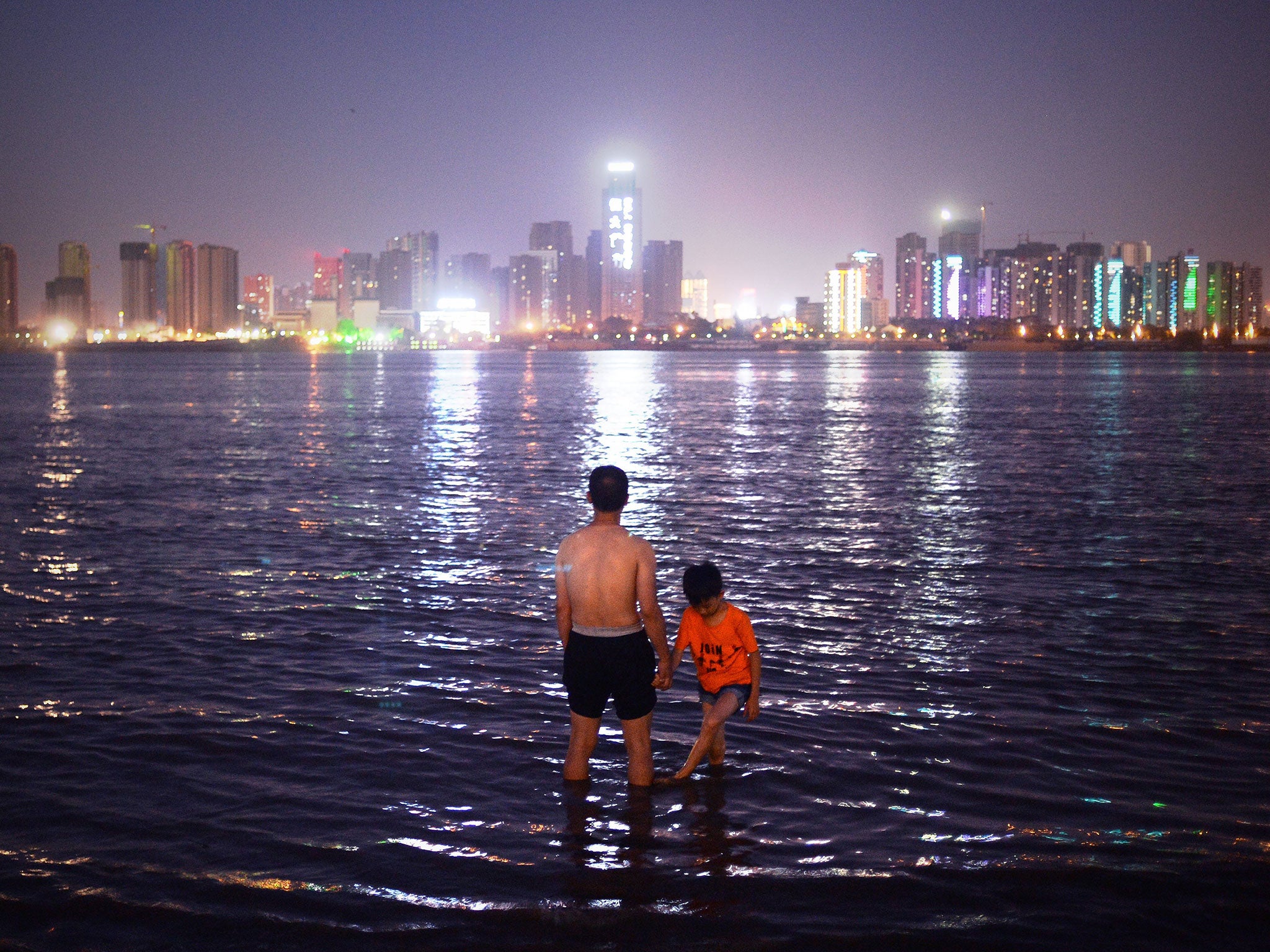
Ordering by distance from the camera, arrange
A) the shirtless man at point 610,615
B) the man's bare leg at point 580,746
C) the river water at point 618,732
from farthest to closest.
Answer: the man's bare leg at point 580,746
the shirtless man at point 610,615
the river water at point 618,732

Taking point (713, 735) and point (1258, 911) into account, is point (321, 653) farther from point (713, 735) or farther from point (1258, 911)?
point (1258, 911)

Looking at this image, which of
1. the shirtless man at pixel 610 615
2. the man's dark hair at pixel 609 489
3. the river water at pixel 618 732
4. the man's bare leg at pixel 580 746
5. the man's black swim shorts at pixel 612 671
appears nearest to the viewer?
the river water at pixel 618 732

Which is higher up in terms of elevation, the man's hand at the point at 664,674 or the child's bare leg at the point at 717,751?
the man's hand at the point at 664,674

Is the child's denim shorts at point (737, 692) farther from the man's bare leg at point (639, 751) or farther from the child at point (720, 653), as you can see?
the man's bare leg at point (639, 751)

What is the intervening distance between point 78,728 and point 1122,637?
345 inches

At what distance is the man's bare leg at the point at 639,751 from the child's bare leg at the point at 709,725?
22 centimetres

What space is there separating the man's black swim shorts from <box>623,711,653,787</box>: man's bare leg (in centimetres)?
12

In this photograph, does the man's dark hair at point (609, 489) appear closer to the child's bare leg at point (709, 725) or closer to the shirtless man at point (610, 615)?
the shirtless man at point (610, 615)

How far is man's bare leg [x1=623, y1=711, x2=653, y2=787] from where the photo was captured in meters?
6.44

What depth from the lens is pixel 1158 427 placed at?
144ft

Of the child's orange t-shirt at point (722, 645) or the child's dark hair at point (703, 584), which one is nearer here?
the child's dark hair at point (703, 584)

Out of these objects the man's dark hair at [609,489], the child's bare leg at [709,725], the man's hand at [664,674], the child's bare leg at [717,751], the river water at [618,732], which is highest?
the man's dark hair at [609,489]

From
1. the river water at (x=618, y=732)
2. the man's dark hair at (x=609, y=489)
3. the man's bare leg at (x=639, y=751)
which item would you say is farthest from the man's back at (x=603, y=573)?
the river water at (x=618, y=732)

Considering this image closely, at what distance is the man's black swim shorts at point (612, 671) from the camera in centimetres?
615
